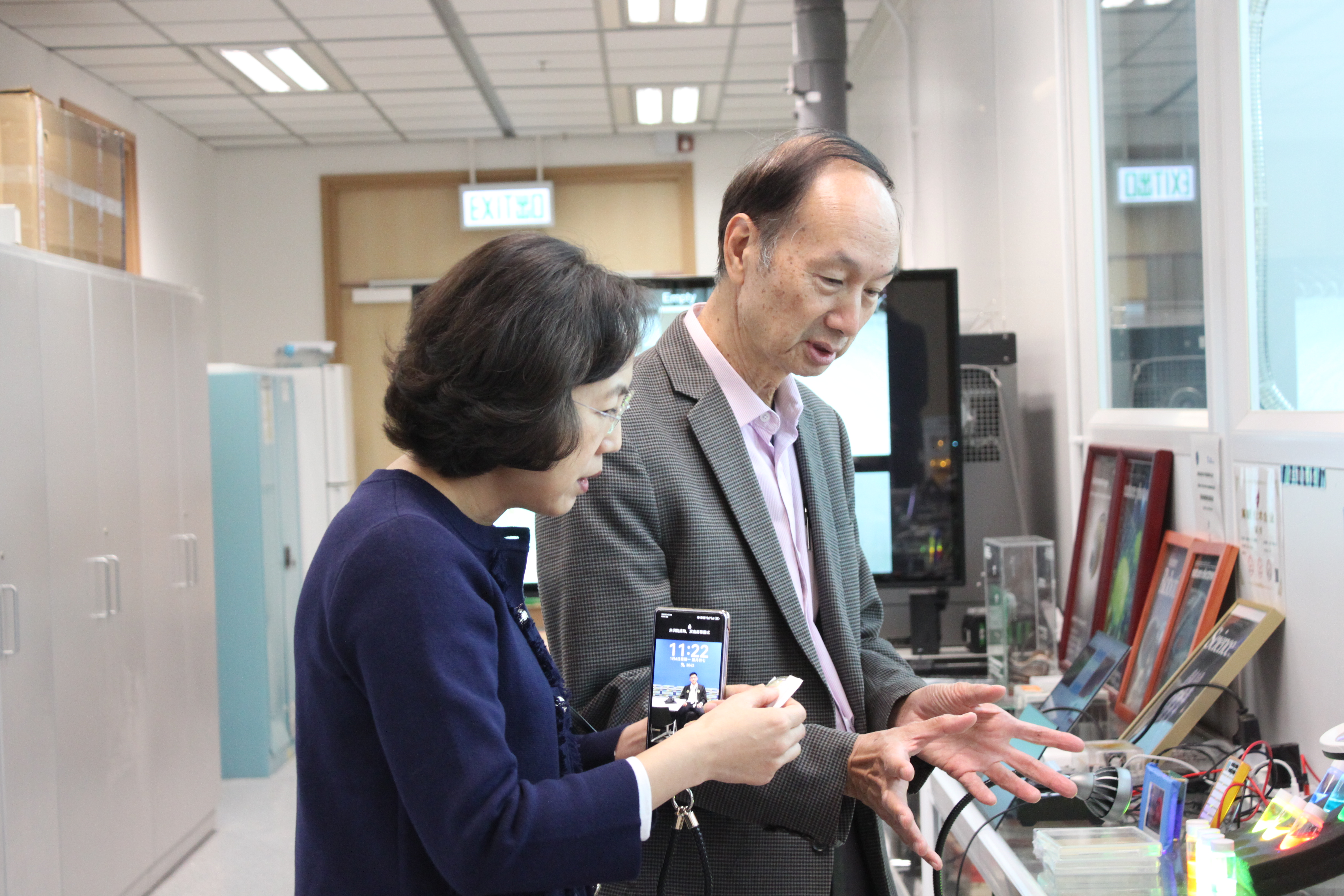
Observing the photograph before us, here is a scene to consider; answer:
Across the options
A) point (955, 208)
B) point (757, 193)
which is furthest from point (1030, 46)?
point (757, 193)

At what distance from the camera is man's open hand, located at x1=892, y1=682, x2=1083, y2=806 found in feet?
3.83

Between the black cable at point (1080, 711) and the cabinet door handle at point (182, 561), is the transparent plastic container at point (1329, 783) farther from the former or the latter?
the cabinet door handle at point (182, 561)

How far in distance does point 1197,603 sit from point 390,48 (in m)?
5.29

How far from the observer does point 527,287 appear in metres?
0.96

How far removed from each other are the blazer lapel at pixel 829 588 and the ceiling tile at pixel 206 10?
A: 4.80 metres

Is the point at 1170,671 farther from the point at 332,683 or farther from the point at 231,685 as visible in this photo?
the point at 231,685

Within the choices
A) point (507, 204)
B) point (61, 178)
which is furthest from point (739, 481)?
point (507, 204)

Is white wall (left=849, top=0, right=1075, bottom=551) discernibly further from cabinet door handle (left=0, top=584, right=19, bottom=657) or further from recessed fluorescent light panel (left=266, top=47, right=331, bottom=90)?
recessed fluorescent light panel (left=266, top=47, right=331, bottom=90)

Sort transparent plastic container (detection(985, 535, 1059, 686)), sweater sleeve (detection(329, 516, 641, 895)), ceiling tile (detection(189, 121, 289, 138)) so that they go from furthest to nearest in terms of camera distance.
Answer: ceiling tile (detection(189, 121, 289, 138)) < transparent plastic container (detection(985, 535, 1059, 686)) < sweater sleeve (detection(329, 516, 641, 895))

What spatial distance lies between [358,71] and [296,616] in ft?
20.0

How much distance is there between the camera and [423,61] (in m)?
6.20

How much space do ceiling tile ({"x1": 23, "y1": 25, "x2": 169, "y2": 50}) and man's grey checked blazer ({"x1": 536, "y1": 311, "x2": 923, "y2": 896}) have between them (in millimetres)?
5324

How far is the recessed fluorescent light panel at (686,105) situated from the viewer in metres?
7.05

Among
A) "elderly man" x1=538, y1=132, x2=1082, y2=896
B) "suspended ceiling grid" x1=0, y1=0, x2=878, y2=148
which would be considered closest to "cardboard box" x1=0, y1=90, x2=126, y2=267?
"suspended ceiling grid" x1=0, y1=0, x2=878, y2=148
